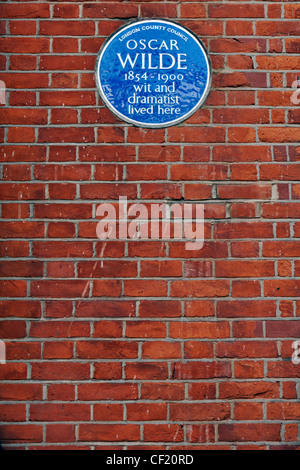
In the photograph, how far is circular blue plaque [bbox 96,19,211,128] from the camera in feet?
5.97

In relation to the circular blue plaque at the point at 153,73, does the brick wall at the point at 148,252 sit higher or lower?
lower

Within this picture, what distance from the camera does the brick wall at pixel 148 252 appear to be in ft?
5.64

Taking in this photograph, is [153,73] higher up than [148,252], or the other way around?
[153,73]

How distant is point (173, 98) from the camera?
1.83 metres

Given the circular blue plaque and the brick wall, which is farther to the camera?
the circular blue plaque

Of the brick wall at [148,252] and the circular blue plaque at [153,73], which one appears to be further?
the circular blue plaque at [153,73]

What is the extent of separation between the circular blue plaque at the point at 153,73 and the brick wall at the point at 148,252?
52 mm

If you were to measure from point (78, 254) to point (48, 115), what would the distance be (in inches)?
25.5

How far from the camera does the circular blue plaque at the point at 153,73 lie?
5.97 feet

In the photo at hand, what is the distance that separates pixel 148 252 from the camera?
1.78 meters

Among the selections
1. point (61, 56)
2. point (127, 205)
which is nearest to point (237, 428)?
point (127, 205)

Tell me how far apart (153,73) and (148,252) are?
0.82 m

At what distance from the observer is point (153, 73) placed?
183 centimetres

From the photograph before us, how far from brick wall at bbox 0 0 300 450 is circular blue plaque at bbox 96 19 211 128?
0.17 ft
